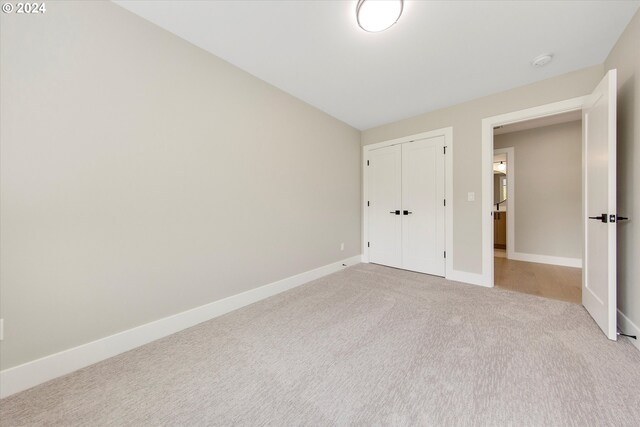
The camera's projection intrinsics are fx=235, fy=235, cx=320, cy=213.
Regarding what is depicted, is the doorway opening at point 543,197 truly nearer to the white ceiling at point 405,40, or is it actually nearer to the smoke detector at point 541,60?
the smoke detector at point 541,60

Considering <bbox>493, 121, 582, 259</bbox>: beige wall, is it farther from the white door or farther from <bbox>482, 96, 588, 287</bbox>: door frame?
the white door

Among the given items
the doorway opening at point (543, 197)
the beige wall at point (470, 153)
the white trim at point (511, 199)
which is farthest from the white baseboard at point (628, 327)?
the white trim at point (511, 199)

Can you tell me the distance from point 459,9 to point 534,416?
99.5 inches

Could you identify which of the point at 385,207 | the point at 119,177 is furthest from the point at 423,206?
the point at 119,177

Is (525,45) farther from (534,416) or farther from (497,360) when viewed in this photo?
(534,416)

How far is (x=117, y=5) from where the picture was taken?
5.53 feet

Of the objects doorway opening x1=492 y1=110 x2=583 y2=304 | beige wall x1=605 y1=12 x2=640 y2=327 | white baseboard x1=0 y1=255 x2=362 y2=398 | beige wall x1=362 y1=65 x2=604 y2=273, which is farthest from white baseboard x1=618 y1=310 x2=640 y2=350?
white baseboard x1=0 y1=255 x2=362 y2=398

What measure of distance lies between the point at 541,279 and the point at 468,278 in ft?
3.97

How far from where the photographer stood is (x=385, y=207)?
13.3 ft

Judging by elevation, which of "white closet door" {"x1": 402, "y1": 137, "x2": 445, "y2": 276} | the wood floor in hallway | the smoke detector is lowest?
the wood floor in hallway

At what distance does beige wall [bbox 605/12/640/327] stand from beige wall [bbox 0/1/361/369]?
3092 mm

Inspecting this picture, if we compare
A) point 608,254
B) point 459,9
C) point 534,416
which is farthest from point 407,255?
point 459,9

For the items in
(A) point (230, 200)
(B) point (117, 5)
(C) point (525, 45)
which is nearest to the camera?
(B) point (117, 5)

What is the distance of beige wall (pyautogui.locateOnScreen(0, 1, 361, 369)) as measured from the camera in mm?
1372
